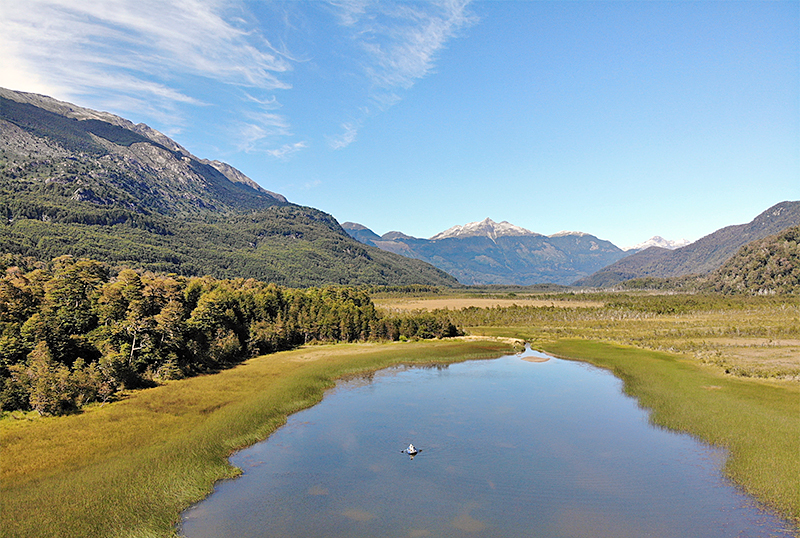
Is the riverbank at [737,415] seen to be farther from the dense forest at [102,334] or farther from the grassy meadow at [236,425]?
the dense forest at [102,334]

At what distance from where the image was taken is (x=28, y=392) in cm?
4488

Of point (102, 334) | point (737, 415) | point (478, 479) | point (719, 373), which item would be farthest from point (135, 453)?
point (719, 373)

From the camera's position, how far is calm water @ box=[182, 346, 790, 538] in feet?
88.0

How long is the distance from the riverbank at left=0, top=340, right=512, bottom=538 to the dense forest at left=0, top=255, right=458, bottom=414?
3452 mm

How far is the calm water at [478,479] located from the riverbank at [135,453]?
2588 mm

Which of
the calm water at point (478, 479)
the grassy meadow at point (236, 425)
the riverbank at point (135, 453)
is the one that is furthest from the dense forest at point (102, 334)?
the calm water at point (478, 479)

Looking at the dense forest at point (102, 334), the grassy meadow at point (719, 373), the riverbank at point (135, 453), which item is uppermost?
the dense forest at point (102, 334)

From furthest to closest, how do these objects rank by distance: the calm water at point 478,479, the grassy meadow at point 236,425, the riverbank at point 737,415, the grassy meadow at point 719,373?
the grassy meadow at point 719,373
the riverbank at point 737,415
the grassy meadow at point 236,425
the calm water at point 478,479

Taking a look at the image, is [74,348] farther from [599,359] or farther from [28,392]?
[599,359]

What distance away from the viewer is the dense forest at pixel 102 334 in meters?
46.3

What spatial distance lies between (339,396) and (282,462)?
2460cm

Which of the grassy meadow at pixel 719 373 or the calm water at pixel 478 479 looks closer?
the calm water at pixel 478 479

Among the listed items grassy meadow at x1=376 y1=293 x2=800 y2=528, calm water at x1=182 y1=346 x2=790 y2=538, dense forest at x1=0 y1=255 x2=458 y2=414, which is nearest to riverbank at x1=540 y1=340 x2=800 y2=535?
grassy meadow at x1=376 y1=293 x2=800 y2=528

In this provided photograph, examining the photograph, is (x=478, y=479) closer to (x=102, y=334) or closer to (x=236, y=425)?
(x=236, y=425)
